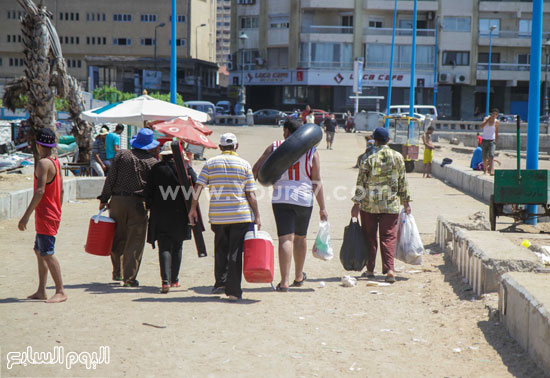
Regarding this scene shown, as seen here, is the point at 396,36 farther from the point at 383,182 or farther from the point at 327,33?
the point at 383,182

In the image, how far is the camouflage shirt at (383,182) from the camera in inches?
318

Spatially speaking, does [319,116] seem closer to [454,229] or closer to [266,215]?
[266,215]

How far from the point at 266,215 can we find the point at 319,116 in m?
39.9

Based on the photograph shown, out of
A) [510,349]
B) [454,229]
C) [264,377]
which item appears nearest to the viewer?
[264,377]

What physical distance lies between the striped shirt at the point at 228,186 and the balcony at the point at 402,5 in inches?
2398

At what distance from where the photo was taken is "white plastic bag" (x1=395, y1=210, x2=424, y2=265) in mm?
8227

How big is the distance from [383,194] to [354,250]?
67 cm

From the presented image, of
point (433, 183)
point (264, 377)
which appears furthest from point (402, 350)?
point (433, 183)

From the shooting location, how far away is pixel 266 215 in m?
13.8

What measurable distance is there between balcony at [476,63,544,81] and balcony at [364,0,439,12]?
6.45 metres

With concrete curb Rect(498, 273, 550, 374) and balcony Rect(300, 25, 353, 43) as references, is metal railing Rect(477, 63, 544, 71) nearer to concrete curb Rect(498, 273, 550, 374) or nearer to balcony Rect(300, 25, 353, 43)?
balcony Rect(300, 25, 353, 43)

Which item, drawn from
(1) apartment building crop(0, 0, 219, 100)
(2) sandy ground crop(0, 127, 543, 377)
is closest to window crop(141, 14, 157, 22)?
(1) apartment building crop(0, 0, 219, 100)

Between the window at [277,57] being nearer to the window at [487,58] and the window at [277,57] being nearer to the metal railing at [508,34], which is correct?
the window at [487,58]

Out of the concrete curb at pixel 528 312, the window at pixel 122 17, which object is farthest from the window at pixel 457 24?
the concrete curb at pixel 528 312
